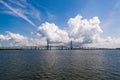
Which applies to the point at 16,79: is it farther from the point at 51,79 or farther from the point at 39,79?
the point at 51,79

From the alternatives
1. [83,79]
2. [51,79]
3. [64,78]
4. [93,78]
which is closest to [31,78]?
[51,79]

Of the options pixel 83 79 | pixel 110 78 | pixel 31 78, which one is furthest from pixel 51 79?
pixel 110 78

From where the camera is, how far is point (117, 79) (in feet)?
127

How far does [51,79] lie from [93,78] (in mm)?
11838

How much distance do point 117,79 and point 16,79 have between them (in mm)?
27485

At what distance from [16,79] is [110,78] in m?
26.0

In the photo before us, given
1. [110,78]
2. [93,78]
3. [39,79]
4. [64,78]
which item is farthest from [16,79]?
[110,78]

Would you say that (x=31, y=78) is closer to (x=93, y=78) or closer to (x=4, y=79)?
(x=4, y=79)

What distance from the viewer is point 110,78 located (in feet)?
130

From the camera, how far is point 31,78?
128 ft

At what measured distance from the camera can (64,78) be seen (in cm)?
3931

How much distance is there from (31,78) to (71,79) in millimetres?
11123

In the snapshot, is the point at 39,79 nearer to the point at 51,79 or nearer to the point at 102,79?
the point at 51,79

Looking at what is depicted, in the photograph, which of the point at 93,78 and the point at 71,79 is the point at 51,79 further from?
the point at 93,78
